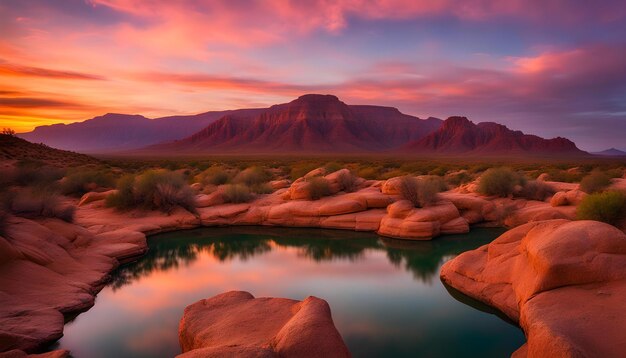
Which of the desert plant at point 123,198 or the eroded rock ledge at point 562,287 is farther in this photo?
the desert plant at point 123,198

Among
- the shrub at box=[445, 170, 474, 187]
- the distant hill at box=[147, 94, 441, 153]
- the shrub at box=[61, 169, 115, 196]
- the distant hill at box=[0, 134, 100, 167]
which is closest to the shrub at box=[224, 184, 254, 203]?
the shrub at box=[61, 169, 115, 196]

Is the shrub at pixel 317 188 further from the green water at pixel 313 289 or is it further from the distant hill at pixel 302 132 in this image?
the distant hill at pixel 302 132

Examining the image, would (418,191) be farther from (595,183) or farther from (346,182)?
(595,183)

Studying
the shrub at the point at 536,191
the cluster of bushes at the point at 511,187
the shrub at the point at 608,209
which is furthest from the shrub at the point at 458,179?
the shrub at the point at 608,209

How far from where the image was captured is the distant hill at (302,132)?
376 feet

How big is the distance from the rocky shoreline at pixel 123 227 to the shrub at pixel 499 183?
506 millimetres

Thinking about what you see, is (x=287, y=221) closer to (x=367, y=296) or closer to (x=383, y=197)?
(x=383, y=197)

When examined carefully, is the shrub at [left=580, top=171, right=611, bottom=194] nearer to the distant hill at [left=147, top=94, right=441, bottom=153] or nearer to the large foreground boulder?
the large foreground boulder

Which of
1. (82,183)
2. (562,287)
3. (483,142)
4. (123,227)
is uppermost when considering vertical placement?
(483,142)

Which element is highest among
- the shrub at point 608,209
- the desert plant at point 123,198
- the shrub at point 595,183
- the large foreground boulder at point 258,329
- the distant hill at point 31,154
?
the distant hill at point 31,154

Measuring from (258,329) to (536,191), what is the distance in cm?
1719

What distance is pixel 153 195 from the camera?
1806 centimetres

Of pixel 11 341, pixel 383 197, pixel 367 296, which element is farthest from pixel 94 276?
pixel 383 197

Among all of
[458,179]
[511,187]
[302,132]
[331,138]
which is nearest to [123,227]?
[511,187]
